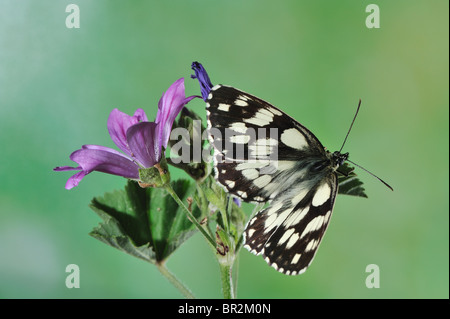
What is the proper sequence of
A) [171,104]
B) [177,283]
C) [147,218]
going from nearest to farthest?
[171,104]
[177,283]
[147,218]

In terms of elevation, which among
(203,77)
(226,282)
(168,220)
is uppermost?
(203,77)

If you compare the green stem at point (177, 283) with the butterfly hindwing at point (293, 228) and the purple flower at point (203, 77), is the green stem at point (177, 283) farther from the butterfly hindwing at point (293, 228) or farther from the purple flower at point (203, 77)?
the purple flower at point (203, 77)

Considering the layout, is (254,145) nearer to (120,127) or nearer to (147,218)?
(120,127)

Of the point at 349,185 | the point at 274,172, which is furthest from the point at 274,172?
the point at 349,185

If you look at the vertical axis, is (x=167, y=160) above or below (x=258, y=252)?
above

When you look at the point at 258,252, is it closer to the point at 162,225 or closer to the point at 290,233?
the point at 290,233

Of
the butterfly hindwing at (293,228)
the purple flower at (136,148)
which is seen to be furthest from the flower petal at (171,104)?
the butterfly hindwing at (293,228)
